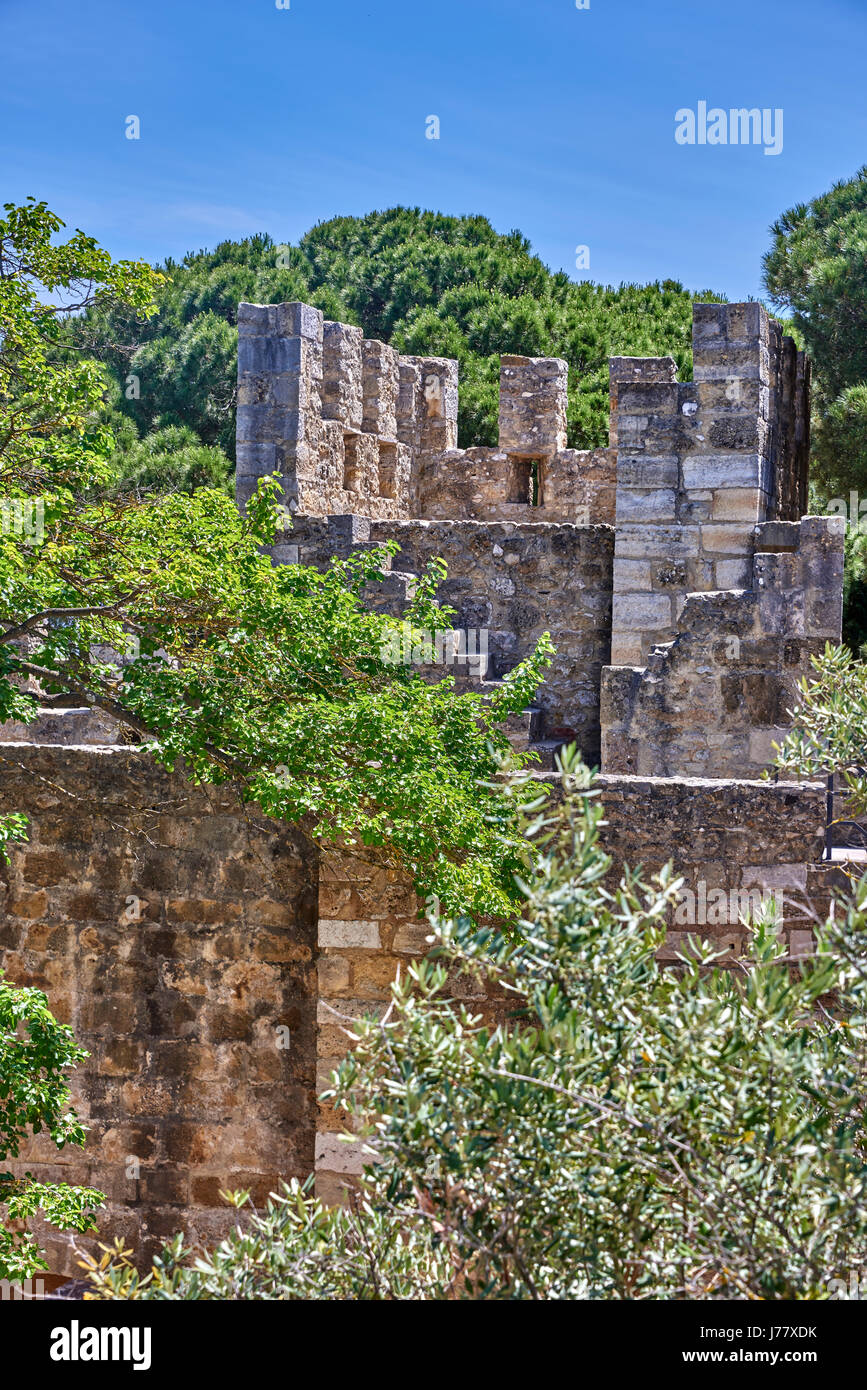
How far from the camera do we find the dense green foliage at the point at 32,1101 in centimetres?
442

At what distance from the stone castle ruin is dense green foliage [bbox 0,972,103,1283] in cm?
96

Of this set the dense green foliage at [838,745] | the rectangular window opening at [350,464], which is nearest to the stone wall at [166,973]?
the dense green foliage at [838,745]

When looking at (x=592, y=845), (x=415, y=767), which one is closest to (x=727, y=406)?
(x=415, y=767)

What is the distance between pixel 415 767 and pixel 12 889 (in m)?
1.99

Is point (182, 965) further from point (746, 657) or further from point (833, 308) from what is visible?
point (833, 308)

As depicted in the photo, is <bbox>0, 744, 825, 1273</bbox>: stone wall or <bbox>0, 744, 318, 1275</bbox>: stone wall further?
<bbox>0, 744, 318, 1275</bbox>: stone wall

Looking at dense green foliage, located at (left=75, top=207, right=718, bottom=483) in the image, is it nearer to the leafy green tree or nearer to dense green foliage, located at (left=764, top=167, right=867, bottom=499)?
dense green foliage, located at (left=764, top=167, right=867, bottom=499)

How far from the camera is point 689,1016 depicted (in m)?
2.84

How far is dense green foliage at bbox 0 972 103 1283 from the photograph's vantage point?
4.42 metres

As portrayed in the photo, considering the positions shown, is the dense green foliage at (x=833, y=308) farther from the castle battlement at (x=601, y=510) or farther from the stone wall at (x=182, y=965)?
the stone wall at (x=182, y=965)

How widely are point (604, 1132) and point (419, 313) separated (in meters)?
27.8

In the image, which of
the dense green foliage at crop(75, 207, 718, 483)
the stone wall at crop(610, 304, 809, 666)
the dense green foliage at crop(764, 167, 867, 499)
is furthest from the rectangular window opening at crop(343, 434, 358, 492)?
the dense green foliage at crop(75, 207, 718, 483)
